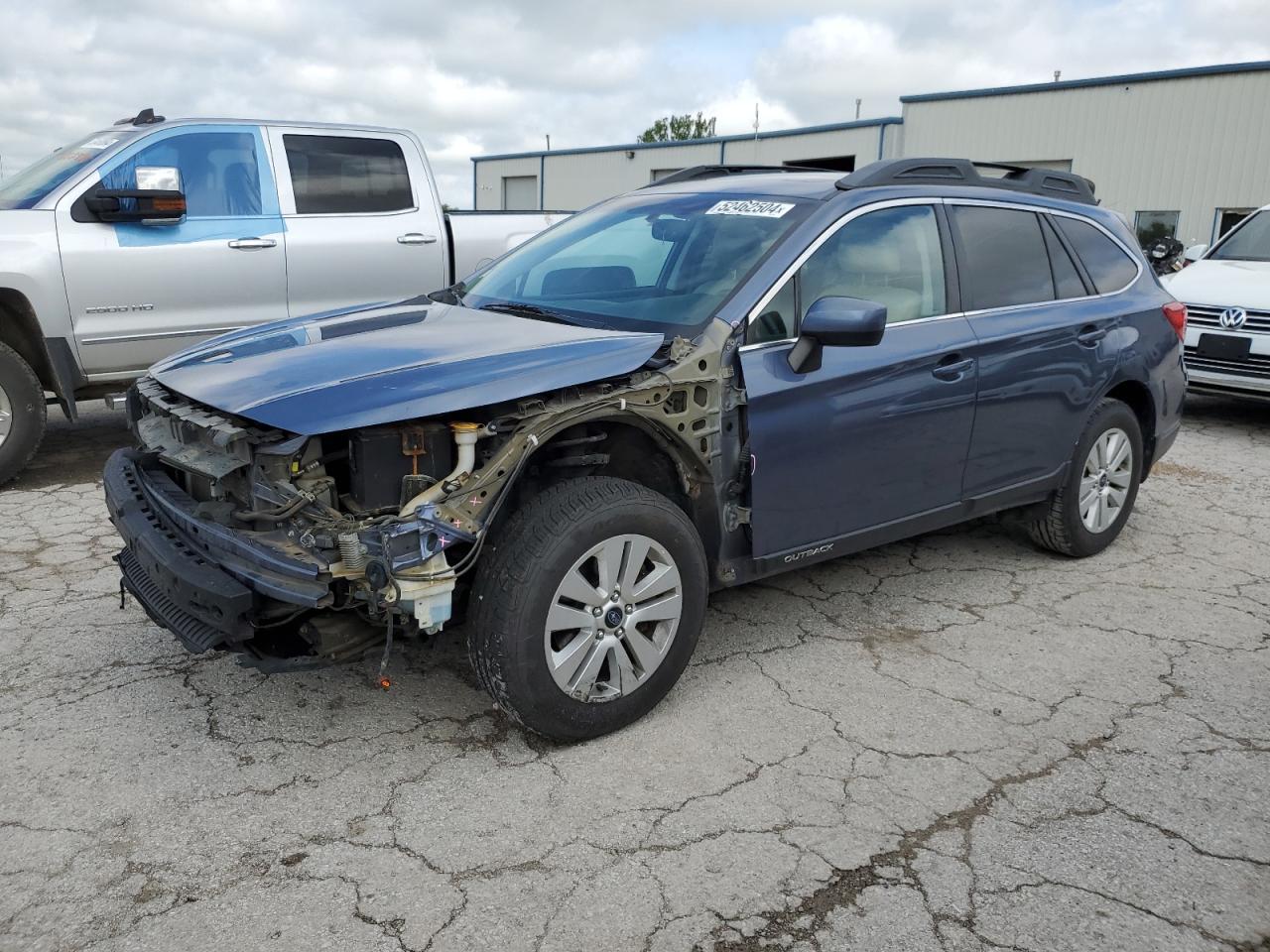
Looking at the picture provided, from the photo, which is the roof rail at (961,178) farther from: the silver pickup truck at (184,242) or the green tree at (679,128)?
the green tree at (679,128)

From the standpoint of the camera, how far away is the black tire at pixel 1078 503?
4750 millimetres

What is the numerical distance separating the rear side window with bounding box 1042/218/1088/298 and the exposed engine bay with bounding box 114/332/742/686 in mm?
2226

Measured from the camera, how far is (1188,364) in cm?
860

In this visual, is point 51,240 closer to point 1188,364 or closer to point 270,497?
point 270,497

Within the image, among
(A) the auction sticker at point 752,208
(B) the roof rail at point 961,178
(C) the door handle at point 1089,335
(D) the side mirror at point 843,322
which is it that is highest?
(B) the roof rail at point 961,178

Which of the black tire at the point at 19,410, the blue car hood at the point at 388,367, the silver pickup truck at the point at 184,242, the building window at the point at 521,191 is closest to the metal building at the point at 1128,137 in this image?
the building window at the point at 521,191

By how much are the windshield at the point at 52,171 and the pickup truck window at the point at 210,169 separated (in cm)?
20

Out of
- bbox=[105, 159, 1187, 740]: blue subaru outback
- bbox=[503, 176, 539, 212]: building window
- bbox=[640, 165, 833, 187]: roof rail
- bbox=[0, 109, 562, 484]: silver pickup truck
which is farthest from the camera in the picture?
bbox=[503, 176, 539, 212]: building window

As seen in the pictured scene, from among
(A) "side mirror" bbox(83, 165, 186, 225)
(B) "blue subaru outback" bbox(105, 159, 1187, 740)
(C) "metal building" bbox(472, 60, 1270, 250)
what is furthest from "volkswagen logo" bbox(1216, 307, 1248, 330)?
(C) "metal building" bbox(472, 60, 1270, 250)

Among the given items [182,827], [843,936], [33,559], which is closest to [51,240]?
[33,559]

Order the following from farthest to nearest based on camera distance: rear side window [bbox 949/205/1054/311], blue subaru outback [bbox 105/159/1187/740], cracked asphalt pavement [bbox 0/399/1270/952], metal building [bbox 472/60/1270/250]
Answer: metal building [bbox 472/60/1270/250], rear side window [bbox 949/205/1054/311], blue subaru outback [bbox 105/159/1187/740], cracked asphalt pavement [bbox 0/399/1270/952]

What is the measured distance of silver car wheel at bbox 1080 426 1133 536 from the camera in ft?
16.0

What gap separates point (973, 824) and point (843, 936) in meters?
0.65

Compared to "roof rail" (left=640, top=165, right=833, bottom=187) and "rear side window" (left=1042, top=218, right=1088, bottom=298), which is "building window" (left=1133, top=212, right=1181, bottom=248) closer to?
"rear side window" (left=1042, top=218, right=1088, bottom=298)
